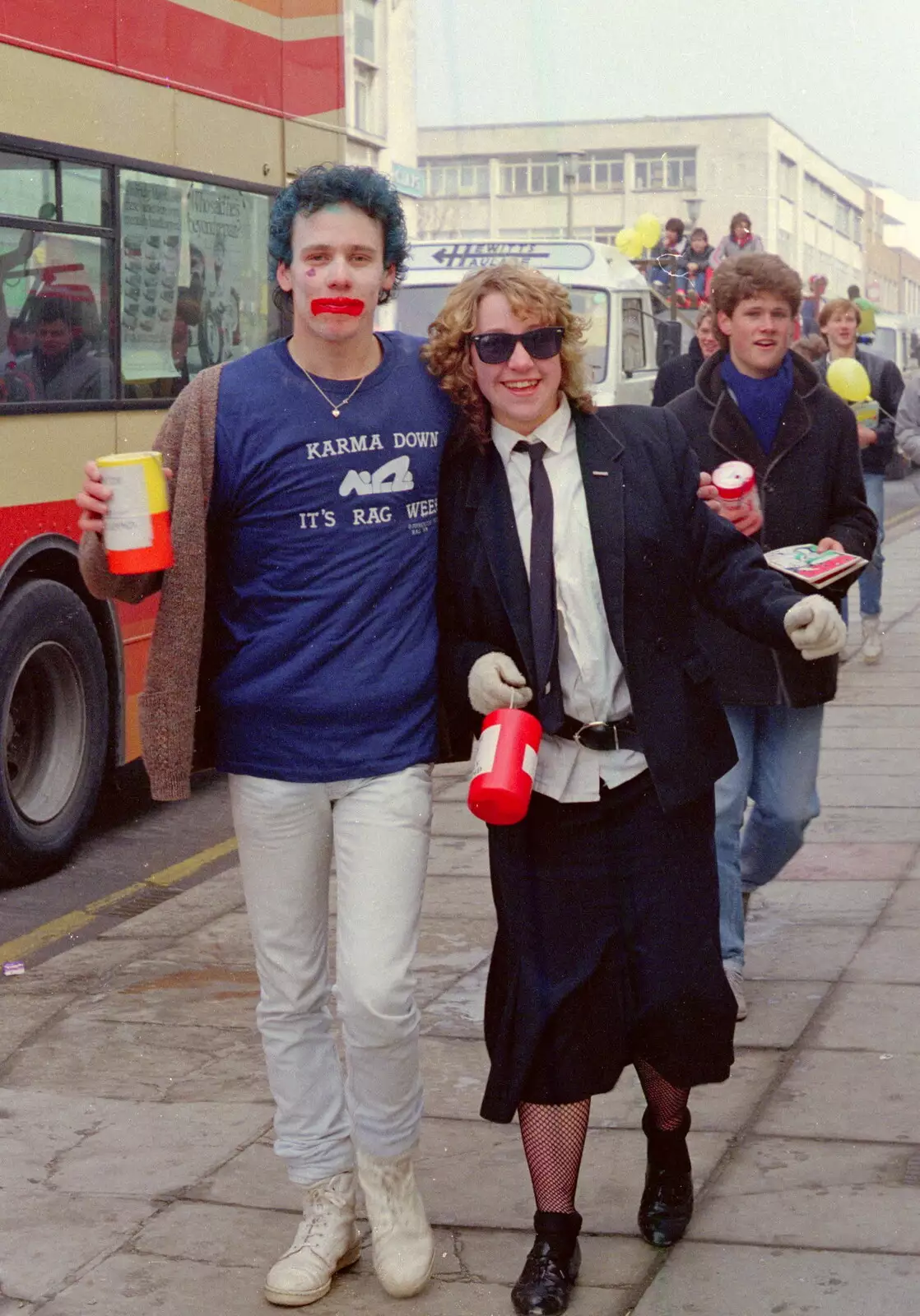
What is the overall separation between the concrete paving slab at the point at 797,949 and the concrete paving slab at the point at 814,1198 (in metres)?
1.32

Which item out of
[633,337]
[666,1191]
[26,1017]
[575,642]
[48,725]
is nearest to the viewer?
[575,642]

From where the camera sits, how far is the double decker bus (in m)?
7.18

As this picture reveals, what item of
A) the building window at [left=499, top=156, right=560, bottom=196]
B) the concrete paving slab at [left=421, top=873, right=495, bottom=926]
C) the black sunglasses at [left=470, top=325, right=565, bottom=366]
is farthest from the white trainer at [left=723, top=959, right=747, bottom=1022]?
the building window at [left=499, top=156, right=560, bottom=196]

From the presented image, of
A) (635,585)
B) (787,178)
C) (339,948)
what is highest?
(787,178)

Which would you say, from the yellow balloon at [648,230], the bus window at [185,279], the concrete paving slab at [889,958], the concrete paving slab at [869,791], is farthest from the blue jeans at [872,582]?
the yellow balloon at [648,230]

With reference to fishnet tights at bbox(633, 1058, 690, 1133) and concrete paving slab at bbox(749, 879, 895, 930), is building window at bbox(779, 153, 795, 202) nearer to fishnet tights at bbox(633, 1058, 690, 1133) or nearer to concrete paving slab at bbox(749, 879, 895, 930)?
concrete paving slab at bbox(749, 879, 895, 930)

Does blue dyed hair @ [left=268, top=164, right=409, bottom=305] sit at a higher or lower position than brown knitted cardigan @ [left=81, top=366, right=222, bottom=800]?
higher

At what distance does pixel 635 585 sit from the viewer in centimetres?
362

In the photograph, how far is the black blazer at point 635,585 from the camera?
11.8 ft

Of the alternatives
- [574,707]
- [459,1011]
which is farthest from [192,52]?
[574,707]

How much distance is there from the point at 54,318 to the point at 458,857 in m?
2.43

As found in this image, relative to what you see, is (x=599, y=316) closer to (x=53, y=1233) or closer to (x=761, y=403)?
(x=761, y=403)

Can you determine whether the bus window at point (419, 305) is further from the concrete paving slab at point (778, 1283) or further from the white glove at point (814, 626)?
the concrete paving slab at point (778, 1283)

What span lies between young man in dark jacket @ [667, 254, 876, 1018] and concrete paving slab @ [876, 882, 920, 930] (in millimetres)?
1023
